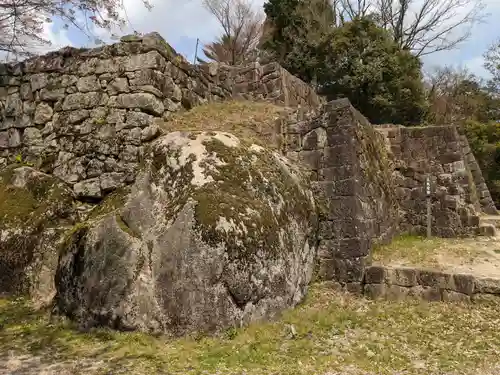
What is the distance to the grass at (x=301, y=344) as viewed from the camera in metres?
3.56

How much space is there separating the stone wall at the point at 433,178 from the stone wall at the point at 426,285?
315 cm

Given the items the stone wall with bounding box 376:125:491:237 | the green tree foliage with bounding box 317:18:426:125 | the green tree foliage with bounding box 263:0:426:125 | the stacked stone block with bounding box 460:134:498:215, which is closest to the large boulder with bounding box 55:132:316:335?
the stone wall with bounding box 376:125:491:237

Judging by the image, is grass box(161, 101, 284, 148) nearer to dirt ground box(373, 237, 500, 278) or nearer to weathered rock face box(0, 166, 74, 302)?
weathered rock face box(0, 166, 74, 302)

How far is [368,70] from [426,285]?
38.8ft

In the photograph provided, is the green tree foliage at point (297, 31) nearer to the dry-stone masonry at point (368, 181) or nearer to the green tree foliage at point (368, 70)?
the green tree foliage at point (368, 70)

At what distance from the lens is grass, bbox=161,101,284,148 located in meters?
5.88

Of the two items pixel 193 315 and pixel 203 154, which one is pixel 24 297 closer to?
pixel 193 315

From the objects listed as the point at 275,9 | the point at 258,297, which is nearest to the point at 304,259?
the point at 258,297

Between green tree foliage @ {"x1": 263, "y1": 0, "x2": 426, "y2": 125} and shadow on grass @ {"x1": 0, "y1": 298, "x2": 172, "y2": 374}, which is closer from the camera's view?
shadow on grass @ {"x1": 0, "y1": 298, "x2": 172, "y2": 374}

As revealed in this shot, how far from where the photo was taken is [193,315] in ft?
13.2

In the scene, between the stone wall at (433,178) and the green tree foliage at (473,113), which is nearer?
the stone wall at (433,178)

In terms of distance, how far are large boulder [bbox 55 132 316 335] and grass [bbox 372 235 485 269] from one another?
1636 mm

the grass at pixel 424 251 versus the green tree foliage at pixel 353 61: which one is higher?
the green tree foliage at pixel 353 61

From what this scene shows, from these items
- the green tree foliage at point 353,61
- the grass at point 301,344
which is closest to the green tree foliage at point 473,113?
the green tree foliage at point 353,61
